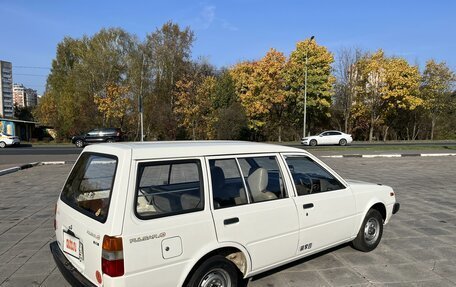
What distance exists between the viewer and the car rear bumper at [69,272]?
9.75ft

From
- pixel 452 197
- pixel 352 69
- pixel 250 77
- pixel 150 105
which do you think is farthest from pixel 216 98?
pixel 452 197

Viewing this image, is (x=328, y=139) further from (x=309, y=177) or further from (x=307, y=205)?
(x=307, y=205)

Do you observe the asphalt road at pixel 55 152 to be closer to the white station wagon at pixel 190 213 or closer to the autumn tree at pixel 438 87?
the white station wagon at pixel 190 213

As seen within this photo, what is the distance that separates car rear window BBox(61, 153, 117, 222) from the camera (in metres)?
2.97

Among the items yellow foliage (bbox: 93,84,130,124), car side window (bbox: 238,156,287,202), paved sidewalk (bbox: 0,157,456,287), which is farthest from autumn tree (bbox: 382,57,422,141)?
car side window (bbox: 238,156,287,202)

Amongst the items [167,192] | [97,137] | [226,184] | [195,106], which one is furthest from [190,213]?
[195,106]

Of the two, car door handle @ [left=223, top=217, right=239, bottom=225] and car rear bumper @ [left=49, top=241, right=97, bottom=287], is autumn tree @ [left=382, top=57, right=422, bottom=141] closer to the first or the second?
car door handle @ [left=223, top=217, right=239, bottom=225]

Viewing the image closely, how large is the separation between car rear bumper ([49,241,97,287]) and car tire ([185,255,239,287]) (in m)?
0.87

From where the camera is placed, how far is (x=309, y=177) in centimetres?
437

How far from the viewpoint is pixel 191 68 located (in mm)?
43719

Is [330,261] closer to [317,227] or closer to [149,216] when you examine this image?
[317,227]

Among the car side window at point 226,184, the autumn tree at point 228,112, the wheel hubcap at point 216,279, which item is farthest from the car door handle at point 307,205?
the autumn tree at point 228,112

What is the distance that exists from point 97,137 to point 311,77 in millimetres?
24479

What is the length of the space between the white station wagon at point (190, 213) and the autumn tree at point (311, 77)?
1471 inches
